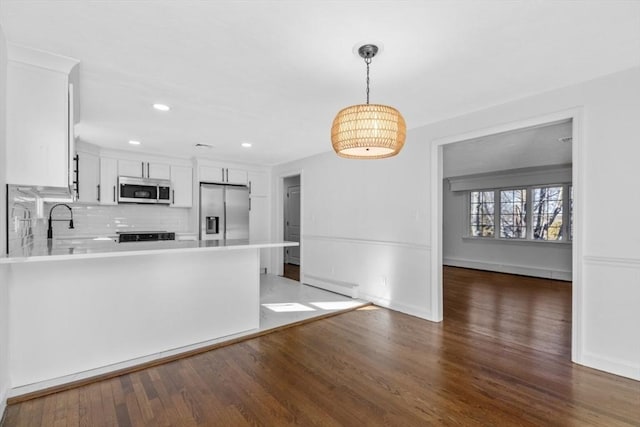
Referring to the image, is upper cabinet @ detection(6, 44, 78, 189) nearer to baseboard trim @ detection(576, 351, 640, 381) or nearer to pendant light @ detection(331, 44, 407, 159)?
pendant light @ detection(331, 44, 407, 159)

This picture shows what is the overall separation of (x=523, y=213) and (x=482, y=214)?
86 centimetres

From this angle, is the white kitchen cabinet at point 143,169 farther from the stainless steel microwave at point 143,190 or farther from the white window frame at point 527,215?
the white window frame at point 527,215

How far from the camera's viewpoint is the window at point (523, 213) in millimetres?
6043

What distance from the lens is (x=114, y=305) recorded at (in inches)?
98.3

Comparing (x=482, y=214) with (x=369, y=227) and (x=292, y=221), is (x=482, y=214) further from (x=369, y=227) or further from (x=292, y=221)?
(x=292, y=221)

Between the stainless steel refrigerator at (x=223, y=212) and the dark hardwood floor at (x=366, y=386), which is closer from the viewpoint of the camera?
the dark hardwood floor at (x=366, y=386)

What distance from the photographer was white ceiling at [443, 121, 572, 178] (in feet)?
15.8

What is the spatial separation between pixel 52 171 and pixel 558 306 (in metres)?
5.63

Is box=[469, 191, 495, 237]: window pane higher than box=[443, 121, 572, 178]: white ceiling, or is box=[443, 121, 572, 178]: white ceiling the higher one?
box=[443, 121, 572, 178]: white ceiling

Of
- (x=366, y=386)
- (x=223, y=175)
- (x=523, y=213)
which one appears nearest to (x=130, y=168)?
(x=223, y=175)

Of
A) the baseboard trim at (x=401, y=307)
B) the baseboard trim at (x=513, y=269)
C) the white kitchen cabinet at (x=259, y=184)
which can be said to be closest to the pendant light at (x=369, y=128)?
the baseboard trim at (x=401, y=307)

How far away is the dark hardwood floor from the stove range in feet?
9.74

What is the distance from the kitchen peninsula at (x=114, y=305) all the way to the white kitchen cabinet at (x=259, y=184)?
10.0 ft

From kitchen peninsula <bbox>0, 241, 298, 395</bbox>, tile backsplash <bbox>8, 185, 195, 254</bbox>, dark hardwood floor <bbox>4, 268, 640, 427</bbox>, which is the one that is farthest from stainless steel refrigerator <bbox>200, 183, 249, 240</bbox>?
dark hardwood floor <bbox>4, 268, 640, 427</bbox>
